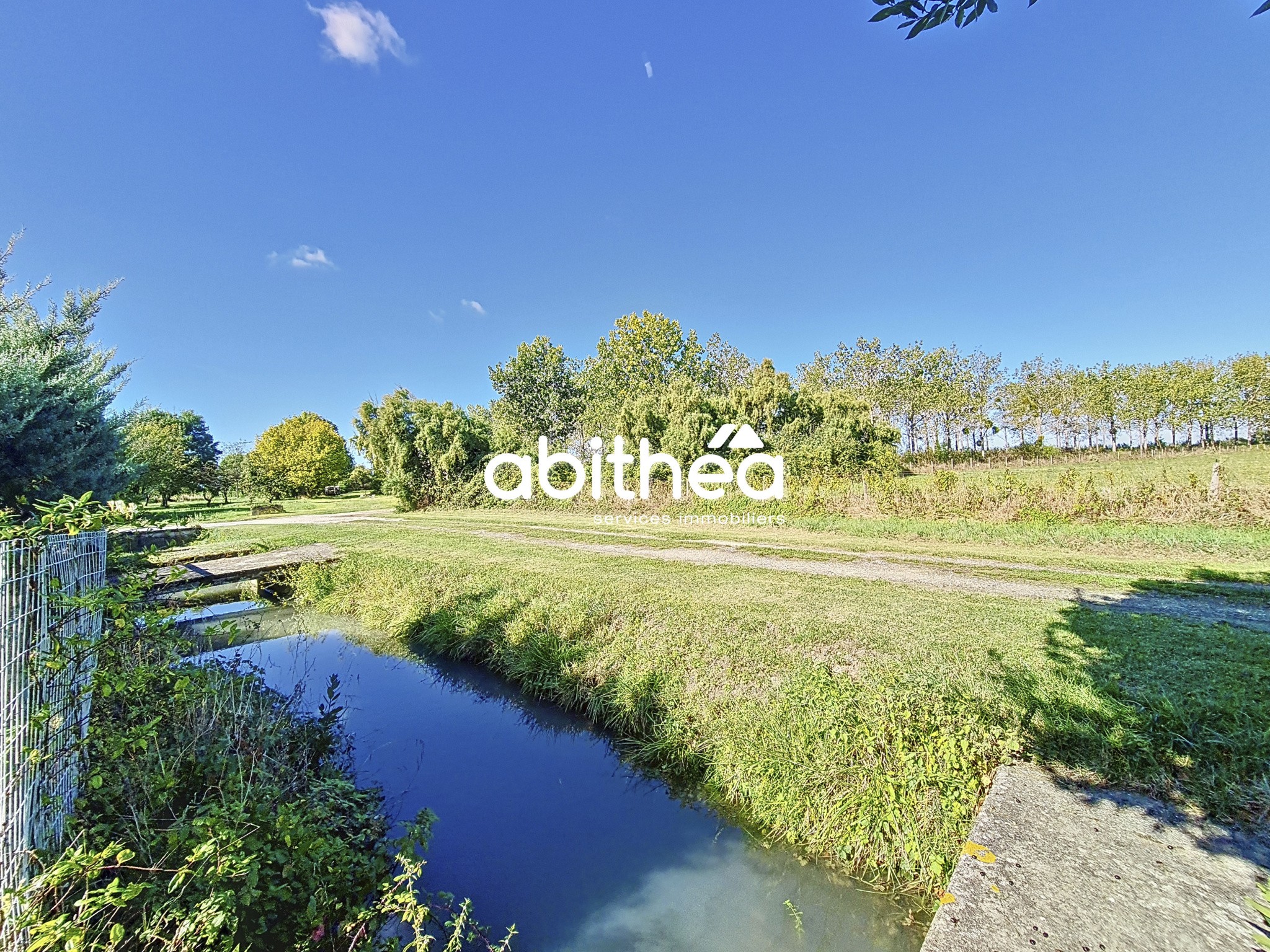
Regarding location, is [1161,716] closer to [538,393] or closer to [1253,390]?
[538,393]

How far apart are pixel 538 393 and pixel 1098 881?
3097cm

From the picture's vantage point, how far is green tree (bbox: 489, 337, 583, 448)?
1227 inches

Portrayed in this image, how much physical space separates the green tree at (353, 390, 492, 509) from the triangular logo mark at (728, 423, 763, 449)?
41.0 ft

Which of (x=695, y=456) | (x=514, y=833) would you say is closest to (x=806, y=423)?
(x=695, y=456)

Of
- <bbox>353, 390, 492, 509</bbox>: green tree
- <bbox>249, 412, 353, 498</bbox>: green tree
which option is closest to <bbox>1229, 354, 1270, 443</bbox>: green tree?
<bbox>353, 390, 492, 509</bbox>: green tree

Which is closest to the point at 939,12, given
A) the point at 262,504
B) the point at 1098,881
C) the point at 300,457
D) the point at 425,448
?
the point at 1098,881

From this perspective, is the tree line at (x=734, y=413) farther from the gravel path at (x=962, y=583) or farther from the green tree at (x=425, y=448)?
the gravel path at (x=962, y=583)

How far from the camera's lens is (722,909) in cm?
312

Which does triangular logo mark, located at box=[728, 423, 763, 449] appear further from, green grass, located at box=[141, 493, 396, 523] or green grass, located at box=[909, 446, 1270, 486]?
green grass, located at box=[141, 493, 396, 523]

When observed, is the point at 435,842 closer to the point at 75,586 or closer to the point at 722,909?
the point at 722,909

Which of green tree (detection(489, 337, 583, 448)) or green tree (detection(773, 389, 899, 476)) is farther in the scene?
green tree (detection(489, 337, 583, 448))

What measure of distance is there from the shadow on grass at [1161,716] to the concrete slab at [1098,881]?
11 centimetres

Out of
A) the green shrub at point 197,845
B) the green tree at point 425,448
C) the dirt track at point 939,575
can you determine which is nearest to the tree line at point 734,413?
the green tree at point 425,448

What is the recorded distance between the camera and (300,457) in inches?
1667
